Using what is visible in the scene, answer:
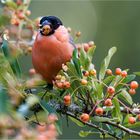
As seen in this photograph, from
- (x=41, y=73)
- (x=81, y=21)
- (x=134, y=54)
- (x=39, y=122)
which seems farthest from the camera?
(x=81, y=21)

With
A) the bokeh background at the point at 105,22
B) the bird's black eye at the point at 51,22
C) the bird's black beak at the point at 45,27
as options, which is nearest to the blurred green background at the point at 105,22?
the bokeh background at the point at 105,22

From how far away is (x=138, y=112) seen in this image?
153cm

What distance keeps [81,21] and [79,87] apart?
17.5 ft

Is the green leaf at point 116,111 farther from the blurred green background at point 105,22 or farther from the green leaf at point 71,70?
the blurred green background at point 105,22

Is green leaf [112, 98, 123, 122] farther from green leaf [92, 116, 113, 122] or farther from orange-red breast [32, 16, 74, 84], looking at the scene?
orange-red breast [32, 16, 74, 84]

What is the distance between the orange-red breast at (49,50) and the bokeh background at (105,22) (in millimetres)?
4135

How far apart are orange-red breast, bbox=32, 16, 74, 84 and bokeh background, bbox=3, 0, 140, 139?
4135 mm

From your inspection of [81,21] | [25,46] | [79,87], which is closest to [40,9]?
[81,21]

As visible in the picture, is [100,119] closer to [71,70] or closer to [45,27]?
[71,70]

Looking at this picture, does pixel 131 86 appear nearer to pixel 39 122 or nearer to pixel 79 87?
pixel 79 87

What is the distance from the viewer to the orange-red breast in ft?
6.22

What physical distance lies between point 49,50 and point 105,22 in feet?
16.8

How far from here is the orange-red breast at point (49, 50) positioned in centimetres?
190

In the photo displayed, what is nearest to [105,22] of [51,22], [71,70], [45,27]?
[51,22]
